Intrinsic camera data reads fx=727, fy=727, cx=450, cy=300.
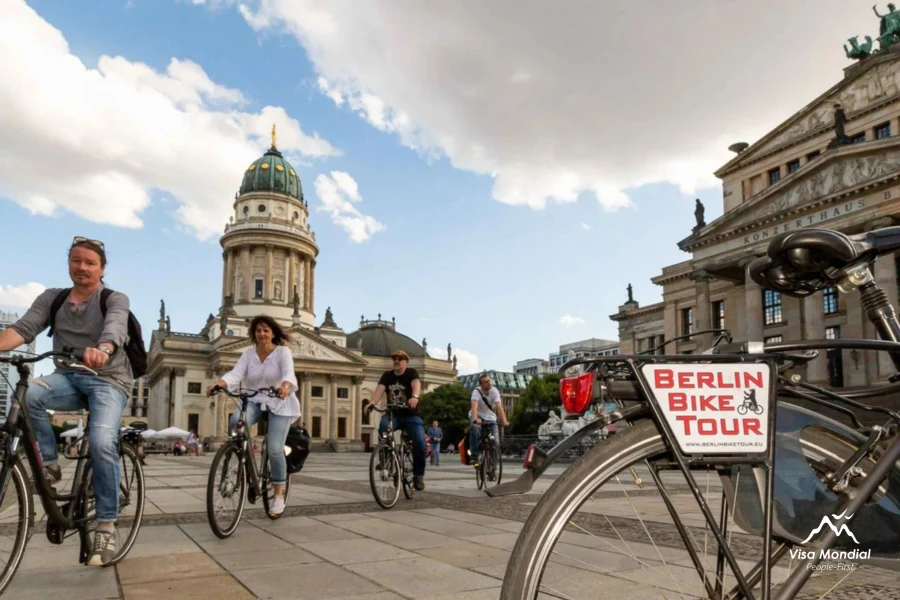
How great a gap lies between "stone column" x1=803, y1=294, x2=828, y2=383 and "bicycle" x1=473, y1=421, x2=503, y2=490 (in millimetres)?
28324

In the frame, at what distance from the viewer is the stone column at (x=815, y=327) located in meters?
35.7

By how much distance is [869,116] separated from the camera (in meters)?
39.5

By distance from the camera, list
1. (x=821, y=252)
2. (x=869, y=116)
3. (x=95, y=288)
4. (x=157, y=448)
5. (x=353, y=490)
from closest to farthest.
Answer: (x=821, y=252) < (x=95, y=288) < (x=353, y=490) < (x=869, y=116) < (x=157, y=448)

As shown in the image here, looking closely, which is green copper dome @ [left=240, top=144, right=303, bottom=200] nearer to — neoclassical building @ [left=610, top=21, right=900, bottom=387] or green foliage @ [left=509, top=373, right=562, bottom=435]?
green foliage @ [left=509, top=373, right=562, bottom=435]

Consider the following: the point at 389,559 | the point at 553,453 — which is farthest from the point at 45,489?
the point at 553,453

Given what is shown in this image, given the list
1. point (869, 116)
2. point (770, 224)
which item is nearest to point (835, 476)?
point (770, 224)

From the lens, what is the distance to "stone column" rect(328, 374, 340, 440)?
8788cm

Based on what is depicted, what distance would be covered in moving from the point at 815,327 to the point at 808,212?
597cm

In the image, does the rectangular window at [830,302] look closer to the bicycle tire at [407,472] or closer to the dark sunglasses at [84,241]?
the bicycle tire at [407,472]

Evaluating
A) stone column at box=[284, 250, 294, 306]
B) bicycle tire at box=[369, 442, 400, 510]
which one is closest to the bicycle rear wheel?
bicycle tire at box=[369, 442, 400, 510]

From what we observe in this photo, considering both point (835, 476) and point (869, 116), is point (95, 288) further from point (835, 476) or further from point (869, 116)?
point (869, 116)

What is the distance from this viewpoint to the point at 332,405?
88.3 metres

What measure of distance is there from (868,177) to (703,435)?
38.4 meters

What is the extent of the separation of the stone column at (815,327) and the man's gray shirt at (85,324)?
36.2 meters
